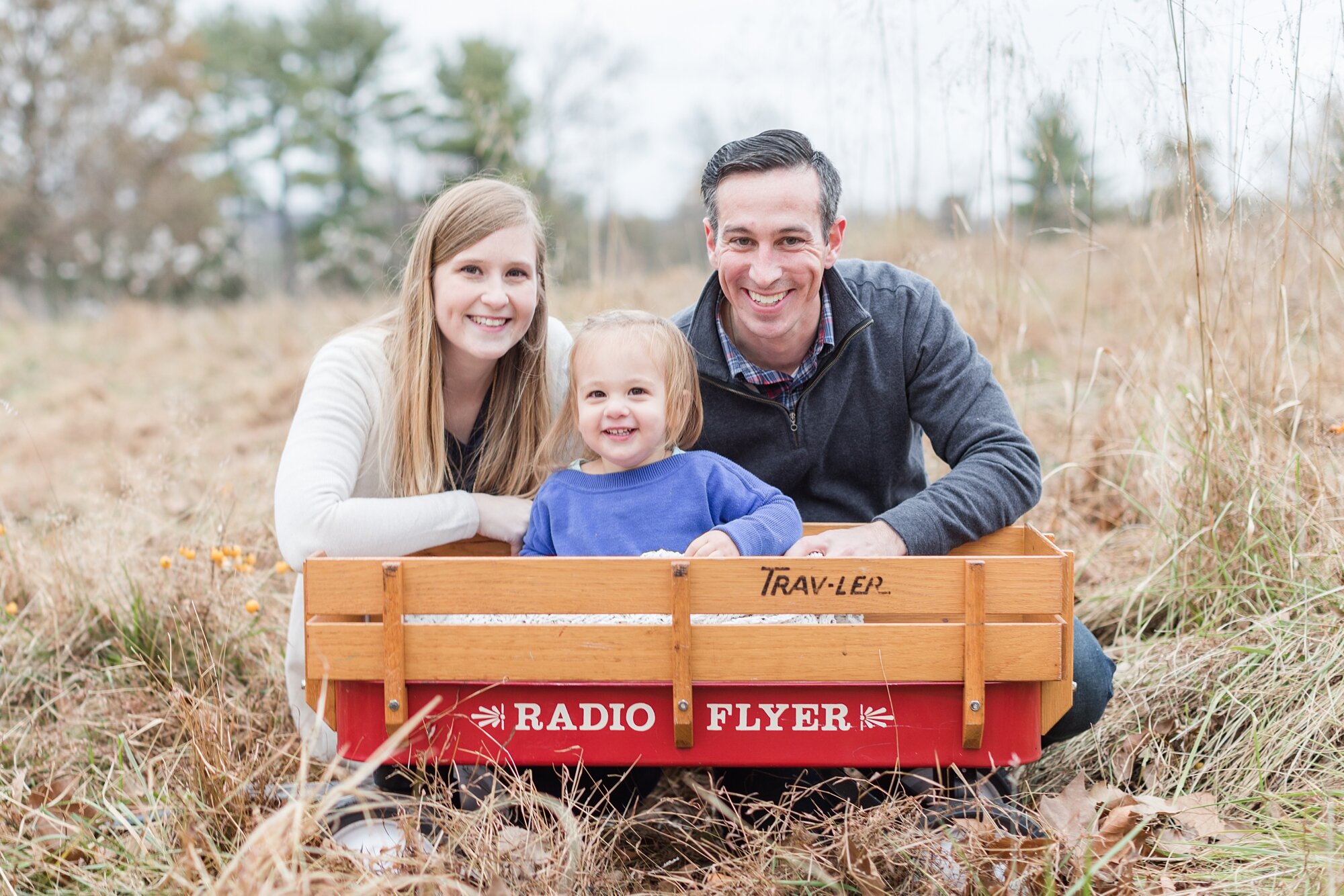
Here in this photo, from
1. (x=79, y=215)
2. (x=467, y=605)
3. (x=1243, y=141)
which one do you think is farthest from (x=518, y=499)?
(x=79, y=215)

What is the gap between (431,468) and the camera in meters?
2.87

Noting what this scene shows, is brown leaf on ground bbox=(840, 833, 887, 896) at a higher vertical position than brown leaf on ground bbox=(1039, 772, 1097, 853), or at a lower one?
higher

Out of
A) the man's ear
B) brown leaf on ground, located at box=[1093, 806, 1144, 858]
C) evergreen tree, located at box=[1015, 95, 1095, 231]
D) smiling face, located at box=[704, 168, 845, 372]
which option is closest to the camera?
brown leaf on ground, located at box=[1093, 806, 1144, 858]

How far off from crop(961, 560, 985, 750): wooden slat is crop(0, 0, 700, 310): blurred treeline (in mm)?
12323

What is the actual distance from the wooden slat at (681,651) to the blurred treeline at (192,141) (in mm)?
12254

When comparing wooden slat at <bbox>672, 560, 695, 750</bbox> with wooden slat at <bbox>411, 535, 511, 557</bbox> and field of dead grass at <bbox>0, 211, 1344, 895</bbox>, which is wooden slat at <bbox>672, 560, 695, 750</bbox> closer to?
field of dead grass at <bbox>0, 211, 1344, 895</bbox>

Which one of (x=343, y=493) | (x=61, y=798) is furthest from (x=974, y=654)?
(x=61, y=798)

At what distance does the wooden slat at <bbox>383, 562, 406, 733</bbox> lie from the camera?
202 centimetres

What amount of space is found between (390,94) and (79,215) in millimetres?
9142

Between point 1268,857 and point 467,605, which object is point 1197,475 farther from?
point 467,605

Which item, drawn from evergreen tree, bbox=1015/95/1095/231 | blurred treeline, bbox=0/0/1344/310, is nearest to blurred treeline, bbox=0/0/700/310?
blurred treeline, bbox=0/0/1344/310

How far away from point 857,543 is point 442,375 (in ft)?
4.21

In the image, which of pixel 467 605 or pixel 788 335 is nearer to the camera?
pixel 467 605

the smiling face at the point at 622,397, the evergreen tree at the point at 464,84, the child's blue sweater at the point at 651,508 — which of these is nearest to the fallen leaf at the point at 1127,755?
the child's blue sweater at the point at 651,508
